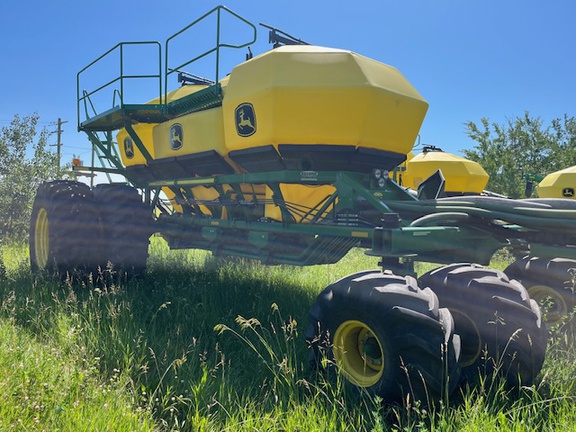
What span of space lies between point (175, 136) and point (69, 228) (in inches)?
65.7

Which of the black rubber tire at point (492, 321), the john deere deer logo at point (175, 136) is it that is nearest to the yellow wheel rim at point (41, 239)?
the john deere deer logo at point (175, 136)

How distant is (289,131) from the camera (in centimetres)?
401

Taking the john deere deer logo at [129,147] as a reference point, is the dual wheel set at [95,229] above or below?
below

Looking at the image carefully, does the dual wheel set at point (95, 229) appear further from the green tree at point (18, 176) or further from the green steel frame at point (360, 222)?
the green tree at point (18, 176)

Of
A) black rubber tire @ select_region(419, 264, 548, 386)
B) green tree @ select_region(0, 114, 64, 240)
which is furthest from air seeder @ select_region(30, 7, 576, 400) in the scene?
green tree @ select_region(0, 114, 64, 240)

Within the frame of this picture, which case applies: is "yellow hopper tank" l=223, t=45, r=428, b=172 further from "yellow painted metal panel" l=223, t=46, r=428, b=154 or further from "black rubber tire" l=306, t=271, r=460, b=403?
"black rubber tire" l=306, t=271, r=460, b=403

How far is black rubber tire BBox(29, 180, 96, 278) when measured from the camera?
536cm

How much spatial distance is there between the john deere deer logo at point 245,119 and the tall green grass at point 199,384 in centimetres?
172

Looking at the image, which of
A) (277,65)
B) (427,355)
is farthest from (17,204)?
(427,355)

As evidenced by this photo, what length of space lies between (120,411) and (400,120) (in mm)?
3344

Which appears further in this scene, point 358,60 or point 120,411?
point 358,60

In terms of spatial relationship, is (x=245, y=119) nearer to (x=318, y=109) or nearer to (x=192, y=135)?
(x=318, y=109)

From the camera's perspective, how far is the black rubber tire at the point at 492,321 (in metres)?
2.73

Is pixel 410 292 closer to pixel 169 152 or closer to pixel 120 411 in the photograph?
pixel 120 411
